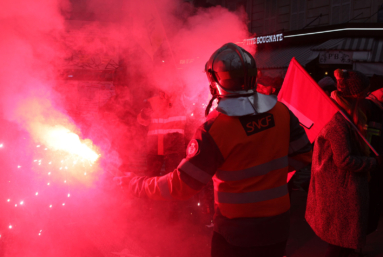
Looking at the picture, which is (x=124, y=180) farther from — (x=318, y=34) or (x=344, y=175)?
(x=318, y=34)

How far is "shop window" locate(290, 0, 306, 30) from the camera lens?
13.6m

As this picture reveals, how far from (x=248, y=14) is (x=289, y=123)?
14955 mm

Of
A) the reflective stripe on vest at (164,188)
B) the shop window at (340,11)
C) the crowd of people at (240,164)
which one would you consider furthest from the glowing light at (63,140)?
the shop window at (340,11)

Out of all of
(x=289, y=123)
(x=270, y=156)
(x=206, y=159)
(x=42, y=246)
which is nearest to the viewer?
(x=206, y=159)

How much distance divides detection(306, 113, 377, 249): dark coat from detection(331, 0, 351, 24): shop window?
1226cm

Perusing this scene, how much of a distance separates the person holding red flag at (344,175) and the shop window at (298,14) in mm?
12205

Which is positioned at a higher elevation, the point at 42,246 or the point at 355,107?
the point at 355,107

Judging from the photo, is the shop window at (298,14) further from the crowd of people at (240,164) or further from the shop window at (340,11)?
the crowd of people at (240,164)

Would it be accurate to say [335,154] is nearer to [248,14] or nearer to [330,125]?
[330,125]

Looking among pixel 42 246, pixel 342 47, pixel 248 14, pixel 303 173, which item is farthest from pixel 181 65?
pixel 248 14

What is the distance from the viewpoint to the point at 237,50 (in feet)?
6.15

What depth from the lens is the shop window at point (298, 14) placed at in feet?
44.8

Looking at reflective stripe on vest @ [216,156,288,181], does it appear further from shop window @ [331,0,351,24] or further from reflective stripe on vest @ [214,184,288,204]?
shop window @ [331,0,351,24]

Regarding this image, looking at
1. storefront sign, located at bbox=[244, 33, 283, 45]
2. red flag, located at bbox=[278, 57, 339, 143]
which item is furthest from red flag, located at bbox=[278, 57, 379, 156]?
storefront sign, located at bbox=[244, 33, 283, 45]
